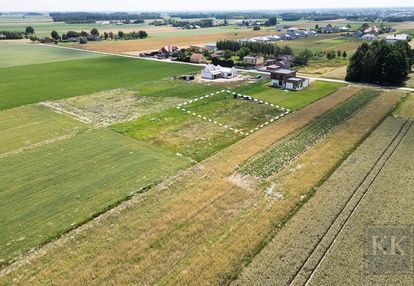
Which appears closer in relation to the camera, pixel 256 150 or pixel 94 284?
pixel 94 284

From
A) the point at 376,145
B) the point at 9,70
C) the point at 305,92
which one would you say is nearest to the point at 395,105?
the point at 305,92

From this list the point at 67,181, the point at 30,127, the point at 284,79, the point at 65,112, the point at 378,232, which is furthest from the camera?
the point at 284,79

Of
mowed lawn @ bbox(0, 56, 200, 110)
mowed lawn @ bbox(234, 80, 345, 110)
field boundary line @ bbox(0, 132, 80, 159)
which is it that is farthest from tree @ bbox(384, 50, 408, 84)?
field boundary line @ bbox(0, 132, 80, 159)

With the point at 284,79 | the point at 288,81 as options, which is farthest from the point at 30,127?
the point at 284,79

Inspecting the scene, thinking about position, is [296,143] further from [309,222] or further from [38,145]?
[38,145]

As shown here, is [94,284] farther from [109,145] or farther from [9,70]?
[9,70]

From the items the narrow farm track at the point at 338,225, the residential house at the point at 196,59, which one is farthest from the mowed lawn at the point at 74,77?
the narrow farm track at the point at 338,225

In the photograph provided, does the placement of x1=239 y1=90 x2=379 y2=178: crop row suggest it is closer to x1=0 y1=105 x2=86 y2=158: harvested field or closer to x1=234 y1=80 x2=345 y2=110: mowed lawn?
x1=234 y1=80 x2=345 y2=110: mowed lawn
